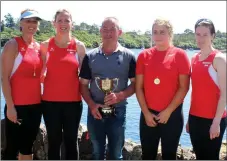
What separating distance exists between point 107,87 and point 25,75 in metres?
0.97

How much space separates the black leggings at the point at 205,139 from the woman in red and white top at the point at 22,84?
1836 mm

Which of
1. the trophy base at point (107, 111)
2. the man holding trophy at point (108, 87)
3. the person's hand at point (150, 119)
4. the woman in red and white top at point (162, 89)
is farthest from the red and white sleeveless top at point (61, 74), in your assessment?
the person's hand at point (150, 119)

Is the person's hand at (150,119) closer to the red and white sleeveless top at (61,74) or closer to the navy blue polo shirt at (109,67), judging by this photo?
the navy blue polo shirt at (109,67)

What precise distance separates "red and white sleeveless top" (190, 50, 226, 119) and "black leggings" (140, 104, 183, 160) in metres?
0.21

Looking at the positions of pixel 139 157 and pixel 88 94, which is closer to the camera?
pixel 88 94

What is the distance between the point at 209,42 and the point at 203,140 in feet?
3.49

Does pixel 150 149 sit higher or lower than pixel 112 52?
lower

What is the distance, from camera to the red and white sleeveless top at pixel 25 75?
161 inches

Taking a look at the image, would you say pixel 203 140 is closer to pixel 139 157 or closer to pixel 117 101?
pixel 117 101

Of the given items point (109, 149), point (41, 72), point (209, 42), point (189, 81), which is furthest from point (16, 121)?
point (209, 42)

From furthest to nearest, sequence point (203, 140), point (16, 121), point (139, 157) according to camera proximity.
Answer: point (139, 157) → point (16, 121) → point (203, 140)

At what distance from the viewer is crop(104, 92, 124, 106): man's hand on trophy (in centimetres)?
405

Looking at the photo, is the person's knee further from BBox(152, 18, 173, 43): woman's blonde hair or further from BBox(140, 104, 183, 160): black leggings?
BBox(152, 18, 173, 43): woman's blonde hair

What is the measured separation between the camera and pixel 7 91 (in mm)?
4059
